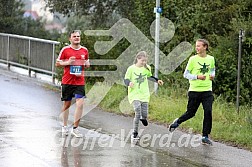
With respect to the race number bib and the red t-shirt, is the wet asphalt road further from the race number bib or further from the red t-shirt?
the race number bib

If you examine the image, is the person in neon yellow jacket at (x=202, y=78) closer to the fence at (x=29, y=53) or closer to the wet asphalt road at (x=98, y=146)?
the wet asphalt road at (x=98, y=146)

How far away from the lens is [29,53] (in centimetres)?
2178

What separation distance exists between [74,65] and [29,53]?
33.6 feet

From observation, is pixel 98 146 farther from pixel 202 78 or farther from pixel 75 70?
pixel 202 78

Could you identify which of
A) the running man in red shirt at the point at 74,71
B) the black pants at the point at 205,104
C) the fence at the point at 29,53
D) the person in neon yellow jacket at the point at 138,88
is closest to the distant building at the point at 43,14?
the fence at the point at 29,53

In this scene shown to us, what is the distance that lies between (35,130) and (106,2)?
13.8 meters

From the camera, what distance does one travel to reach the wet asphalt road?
9711 mm

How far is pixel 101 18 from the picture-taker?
2584 centimetres

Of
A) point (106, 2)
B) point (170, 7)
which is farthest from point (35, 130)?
point (106, 2)

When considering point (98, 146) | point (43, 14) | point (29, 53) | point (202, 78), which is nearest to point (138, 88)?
point (202, 78)

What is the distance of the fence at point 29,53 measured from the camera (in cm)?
2053

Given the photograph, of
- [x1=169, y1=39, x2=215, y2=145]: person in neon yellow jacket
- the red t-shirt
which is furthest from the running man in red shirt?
[x1=169, y1=39, x2=215, y2=145]: person in neon yellow jacket

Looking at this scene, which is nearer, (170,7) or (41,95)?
(41,95)

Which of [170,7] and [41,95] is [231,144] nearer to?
[41,95]
